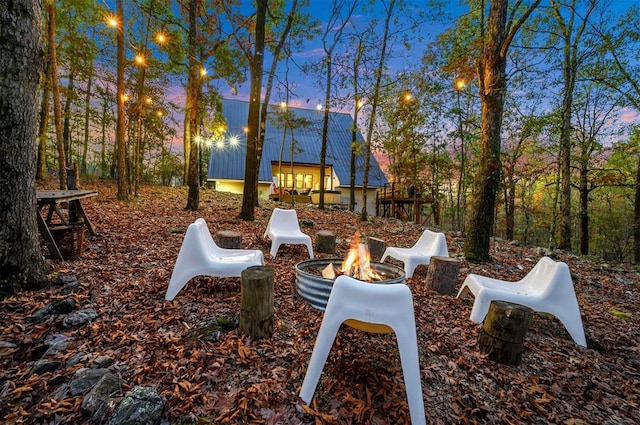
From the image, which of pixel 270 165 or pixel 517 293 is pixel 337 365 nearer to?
pixel 517 293

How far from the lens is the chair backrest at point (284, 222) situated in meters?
5.40

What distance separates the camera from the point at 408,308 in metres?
1.73

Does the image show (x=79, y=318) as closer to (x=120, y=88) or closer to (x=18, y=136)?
(x=18, y=136)

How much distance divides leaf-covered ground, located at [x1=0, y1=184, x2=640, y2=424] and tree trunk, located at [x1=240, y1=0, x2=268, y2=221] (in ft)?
13.2

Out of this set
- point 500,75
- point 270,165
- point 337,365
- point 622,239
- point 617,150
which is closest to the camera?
point 337,365

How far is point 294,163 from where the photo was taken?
19094 millimetres

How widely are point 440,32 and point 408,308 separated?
1010 centimetres

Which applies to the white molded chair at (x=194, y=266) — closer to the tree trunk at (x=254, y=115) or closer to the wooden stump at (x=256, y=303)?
the wooden stump at (x=256, y=303)

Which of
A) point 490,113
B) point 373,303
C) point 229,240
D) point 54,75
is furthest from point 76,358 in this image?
Answer: point 54,75

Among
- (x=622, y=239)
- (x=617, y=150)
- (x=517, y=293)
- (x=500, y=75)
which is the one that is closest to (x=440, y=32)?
(x=500, y=75)

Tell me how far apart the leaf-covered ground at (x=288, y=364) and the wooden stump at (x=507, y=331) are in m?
0.08

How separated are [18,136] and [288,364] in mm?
3121

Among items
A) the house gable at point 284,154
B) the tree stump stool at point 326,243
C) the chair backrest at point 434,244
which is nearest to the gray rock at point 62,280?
the tree stump stool at point 326,243

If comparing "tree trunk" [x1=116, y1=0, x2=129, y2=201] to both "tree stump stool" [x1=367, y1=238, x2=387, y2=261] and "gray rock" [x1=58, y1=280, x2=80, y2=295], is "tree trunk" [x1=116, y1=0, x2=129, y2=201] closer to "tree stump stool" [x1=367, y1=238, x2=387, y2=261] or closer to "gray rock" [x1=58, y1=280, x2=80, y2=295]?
"gray rock" [x1=58, y1=280, x2=80, y2=295]
